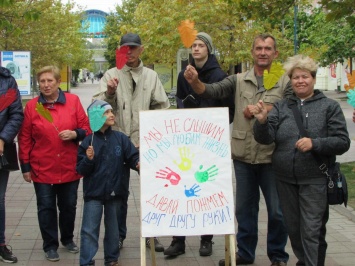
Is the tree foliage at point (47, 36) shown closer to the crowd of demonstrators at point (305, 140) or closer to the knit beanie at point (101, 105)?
the knit beanie at point (101, 105)

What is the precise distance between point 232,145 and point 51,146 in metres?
1.64

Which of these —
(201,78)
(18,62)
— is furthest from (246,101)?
(18,62)

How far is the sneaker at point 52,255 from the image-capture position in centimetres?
573

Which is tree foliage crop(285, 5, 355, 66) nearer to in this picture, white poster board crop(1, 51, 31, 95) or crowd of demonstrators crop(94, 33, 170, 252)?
white poster board crop(1, 51, 31, 95)

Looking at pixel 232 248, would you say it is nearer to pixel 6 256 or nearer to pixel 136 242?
pixel 136 242

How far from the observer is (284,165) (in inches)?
184

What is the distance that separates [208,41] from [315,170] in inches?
65.0

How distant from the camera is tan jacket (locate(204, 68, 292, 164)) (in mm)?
5211

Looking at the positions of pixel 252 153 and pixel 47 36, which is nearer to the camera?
pixel 252 153

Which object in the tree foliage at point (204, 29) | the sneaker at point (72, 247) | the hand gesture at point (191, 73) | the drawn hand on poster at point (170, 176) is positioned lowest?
the sneaker at point (72, 247)

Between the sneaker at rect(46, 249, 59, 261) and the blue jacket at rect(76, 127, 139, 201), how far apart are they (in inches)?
33.6

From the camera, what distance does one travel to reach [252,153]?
5.24m

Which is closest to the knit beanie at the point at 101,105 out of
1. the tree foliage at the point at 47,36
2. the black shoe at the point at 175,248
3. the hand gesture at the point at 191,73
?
the hand gesture at the point at 191,73

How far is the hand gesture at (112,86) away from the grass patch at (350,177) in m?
4.19
